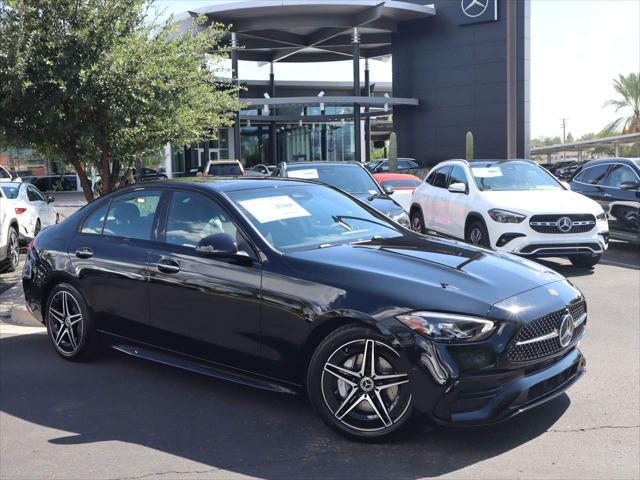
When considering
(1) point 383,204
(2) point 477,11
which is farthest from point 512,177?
(2) point 477,11

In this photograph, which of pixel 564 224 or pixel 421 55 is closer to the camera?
pixel 564 224

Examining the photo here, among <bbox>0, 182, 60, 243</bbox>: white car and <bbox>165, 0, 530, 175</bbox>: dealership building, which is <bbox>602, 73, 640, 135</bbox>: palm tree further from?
<bbox>0, 182, 60, 243</bbox>: white car

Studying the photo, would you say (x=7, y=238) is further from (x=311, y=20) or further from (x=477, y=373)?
(x=311, y=20)

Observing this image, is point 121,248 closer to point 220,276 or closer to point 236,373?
point 220,276

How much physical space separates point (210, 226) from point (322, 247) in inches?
33.9

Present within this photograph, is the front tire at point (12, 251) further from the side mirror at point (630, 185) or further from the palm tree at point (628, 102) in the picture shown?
the palm tree at point (628, 102)

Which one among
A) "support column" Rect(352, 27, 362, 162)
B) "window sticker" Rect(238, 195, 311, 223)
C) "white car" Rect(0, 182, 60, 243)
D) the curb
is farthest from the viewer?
"support column" Rect(352, 27, 362, 162)

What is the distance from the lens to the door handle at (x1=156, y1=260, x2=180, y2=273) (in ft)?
16.2

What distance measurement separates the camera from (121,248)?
541 centimetres

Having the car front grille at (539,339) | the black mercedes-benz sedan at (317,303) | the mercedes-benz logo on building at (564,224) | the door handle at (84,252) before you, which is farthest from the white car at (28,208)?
the car front grille at (539,339)

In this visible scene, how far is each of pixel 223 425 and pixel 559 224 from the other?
6745mm

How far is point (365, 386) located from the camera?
13.1 ft

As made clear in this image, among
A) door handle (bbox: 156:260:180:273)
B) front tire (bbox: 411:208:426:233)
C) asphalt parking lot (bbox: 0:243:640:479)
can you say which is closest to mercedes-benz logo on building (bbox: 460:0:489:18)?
front tire (bbox: 411:208:426:233)

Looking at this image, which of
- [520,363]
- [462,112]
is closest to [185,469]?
[520,363]
